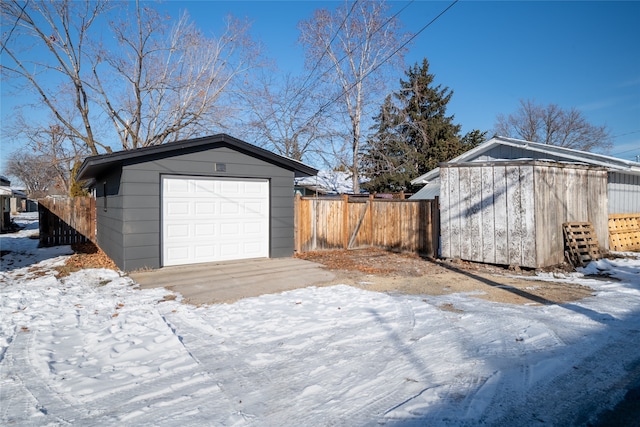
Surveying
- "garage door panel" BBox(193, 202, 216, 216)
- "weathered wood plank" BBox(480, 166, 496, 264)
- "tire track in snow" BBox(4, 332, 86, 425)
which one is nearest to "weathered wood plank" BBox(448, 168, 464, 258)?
"weathered wood plank" BBox(480, 166, 496, 264)

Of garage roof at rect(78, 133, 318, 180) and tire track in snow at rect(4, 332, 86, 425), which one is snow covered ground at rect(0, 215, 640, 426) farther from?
garage roof at rect(78, 133, 318, 180)

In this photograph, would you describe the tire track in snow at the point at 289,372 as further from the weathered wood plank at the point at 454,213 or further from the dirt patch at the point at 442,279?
the weathered wood plank at the point at 454,213

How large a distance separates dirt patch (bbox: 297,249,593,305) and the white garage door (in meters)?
1.78

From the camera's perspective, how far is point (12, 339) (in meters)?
4.22

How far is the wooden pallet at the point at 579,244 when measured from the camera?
341 inches

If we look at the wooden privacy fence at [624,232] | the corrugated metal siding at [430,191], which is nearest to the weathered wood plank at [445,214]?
the wooden privacy fence at [624,232]

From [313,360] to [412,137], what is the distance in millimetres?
23731

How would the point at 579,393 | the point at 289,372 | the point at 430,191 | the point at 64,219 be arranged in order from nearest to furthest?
the point at 579,393 < the point at 289,372 < the point at 64,219 < the point at 430,191

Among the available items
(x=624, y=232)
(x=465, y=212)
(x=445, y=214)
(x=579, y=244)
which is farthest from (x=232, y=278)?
(x=624, y=232)

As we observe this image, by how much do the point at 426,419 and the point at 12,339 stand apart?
456cm

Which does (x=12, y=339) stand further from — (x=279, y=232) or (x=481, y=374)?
(x=279, y=232)

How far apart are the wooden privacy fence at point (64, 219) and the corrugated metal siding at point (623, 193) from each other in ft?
59.5

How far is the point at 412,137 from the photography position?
25.5 m

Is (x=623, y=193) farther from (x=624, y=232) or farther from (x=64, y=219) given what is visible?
(x=64, y=219)
